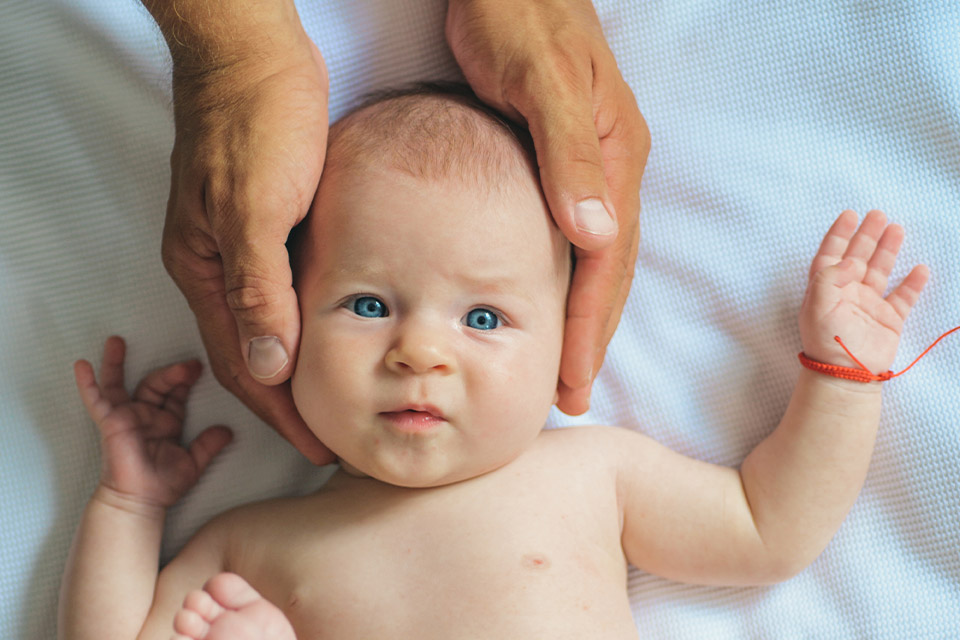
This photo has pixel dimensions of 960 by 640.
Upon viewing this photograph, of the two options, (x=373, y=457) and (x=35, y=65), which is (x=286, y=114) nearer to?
(x=373, y=457)

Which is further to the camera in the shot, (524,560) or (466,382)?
(524,560)

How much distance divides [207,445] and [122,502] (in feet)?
0.55

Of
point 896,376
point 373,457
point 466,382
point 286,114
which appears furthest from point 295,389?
point 896,376

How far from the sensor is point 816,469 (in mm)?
1420

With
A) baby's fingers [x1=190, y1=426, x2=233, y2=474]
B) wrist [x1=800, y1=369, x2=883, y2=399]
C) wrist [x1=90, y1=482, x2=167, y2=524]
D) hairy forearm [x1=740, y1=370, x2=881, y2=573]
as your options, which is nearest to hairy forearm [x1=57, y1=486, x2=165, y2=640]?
wrist [x1=90, y1=482, x2=167, y2=524]

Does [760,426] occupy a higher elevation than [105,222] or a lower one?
lower

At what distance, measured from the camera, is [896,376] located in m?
1.50

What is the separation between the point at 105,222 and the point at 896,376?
4.60 feet

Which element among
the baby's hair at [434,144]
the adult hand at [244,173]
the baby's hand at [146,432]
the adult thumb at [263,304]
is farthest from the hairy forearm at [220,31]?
the baby's hand at [146,432]

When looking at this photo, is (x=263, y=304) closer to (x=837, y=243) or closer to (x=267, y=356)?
(x=267, y=356)

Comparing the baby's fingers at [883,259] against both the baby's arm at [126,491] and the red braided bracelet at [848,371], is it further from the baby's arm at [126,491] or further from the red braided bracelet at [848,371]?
the baby's arm at [126,491]

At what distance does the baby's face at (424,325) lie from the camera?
47.8 inches

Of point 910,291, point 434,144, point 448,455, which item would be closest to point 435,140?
point 434,144

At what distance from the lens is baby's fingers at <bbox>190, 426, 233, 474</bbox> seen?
5.13ft
